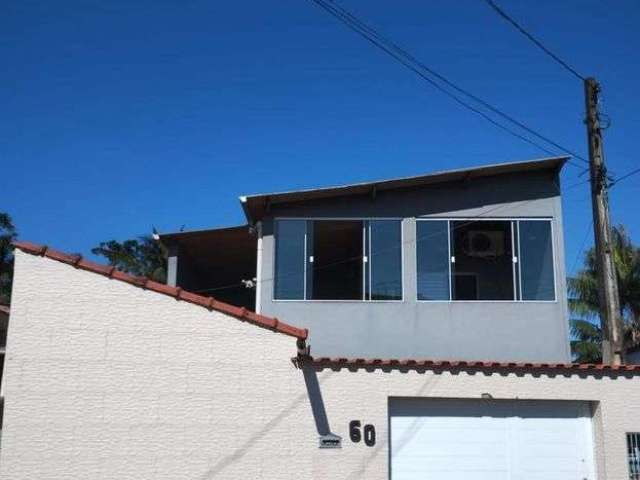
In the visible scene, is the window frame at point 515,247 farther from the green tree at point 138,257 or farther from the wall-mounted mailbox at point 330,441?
the green tree at point 138,257

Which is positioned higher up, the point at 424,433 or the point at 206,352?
the point at 206,352

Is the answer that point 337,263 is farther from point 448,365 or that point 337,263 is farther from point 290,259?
point 448,365

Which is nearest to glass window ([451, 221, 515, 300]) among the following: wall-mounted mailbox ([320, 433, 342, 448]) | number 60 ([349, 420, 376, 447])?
number 60 ([349, 420, 376, 447])

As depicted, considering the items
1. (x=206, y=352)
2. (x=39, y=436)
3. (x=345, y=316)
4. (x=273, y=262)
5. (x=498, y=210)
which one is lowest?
(x=39, y=436)

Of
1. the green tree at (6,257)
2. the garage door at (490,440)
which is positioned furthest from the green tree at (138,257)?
the garage door at (490,440)

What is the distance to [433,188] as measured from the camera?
16.3 meters

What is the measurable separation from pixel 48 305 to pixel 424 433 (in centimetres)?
572

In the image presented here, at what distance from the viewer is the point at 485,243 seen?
16172mm

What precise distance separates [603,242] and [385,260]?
421 centimetres

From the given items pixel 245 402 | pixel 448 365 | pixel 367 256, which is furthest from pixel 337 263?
pixel 245 402

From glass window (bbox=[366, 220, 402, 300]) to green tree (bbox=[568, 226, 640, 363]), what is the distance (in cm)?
1440

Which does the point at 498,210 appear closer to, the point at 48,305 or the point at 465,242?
the point at 465,242

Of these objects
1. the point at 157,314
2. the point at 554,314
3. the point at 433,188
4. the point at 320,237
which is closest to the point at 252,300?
the point at 320,237

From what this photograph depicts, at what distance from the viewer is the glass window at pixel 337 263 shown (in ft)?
52.4
